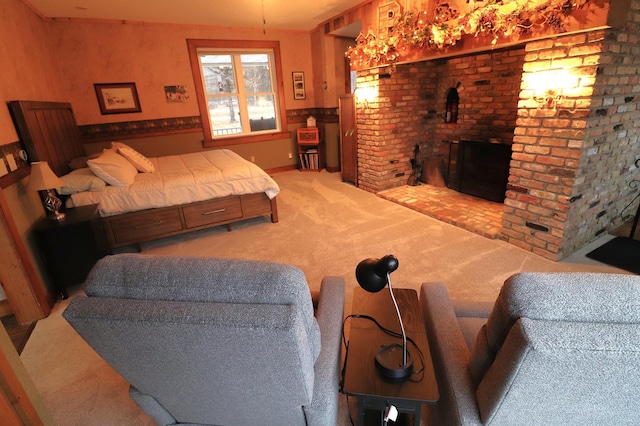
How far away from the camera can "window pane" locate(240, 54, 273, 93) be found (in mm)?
5660

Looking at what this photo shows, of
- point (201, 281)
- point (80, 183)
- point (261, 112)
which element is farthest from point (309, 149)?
point (201, 281)

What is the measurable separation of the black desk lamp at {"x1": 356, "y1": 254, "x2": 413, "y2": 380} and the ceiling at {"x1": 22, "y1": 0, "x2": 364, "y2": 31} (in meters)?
4.23

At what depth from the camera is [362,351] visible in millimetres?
1153

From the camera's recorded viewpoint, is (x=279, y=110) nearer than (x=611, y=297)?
No

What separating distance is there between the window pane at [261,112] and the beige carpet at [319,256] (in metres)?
2.17

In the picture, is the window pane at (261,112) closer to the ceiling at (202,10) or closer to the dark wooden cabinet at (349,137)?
the ceiling at (202,10)

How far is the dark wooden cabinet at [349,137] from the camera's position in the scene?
185 inches

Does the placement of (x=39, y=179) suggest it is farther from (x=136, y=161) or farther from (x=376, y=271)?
(x=376, y=271)

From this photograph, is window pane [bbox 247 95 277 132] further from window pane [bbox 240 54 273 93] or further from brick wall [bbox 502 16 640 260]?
brick wall [bbox 502 16 640 260]

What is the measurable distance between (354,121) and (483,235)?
2.51 meters

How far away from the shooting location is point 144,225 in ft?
→ 10.4

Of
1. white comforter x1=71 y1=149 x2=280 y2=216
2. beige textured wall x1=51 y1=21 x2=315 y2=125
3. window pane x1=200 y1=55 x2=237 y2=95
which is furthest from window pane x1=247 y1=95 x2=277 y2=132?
white comforter x1=71 y1=149 x2=280 y2=216

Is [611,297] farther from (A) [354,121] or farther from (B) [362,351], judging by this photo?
(A) [354,121]

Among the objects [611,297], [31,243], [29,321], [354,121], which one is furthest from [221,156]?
[611,297]
